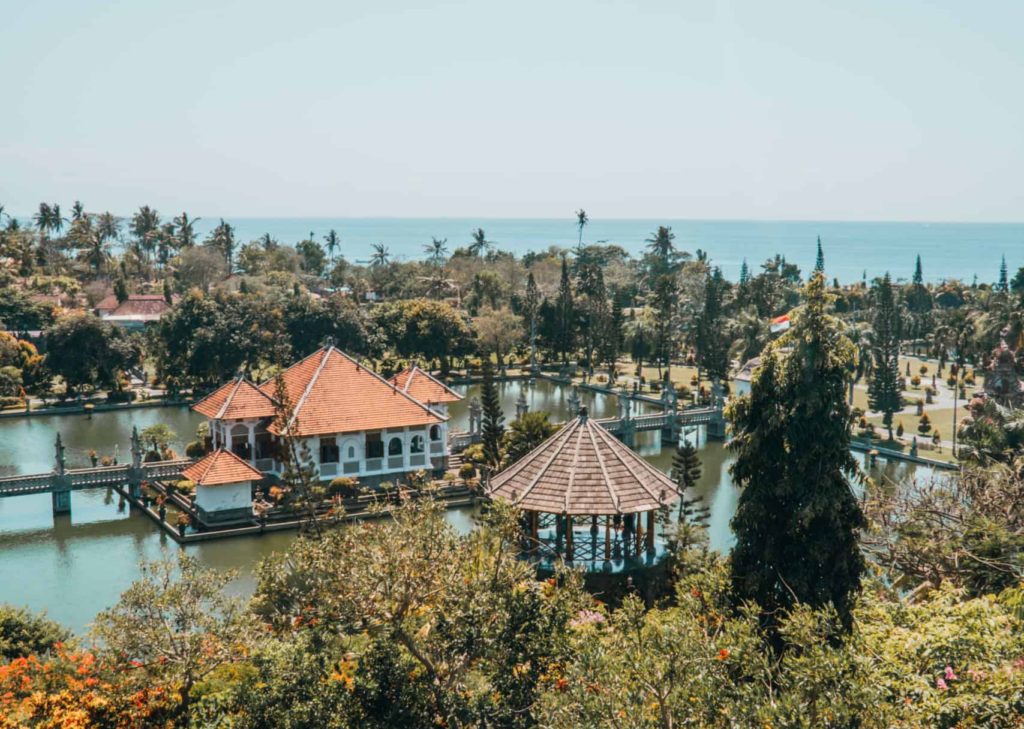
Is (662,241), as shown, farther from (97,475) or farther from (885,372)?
(97,475)

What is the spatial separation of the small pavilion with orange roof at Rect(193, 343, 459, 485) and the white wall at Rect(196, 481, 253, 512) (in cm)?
260

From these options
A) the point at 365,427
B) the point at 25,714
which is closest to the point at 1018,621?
the point at 25,714

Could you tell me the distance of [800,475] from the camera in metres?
15.3

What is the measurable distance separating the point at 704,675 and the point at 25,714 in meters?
8.85

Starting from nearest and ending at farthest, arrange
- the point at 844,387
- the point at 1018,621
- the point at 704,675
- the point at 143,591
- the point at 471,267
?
1. the point at 704,675
2. the point at 1018,621
3. the point at 143,591
4. the point at 844,387
5. the point at 471,267

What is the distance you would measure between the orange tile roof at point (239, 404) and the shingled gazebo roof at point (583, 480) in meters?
14.8

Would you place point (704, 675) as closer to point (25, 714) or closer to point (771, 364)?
point (771, 364)

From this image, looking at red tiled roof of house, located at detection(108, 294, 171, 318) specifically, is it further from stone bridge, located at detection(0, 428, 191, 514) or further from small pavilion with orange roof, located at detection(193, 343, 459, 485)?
stone bridge, located at detection(0, 428, 191, 514)

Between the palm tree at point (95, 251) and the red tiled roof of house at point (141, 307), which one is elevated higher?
the palm tree at point (95, 251)

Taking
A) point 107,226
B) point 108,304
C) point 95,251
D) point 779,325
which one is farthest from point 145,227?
point 779,325

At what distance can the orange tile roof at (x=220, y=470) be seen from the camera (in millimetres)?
29703

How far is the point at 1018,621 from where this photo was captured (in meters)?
11.8

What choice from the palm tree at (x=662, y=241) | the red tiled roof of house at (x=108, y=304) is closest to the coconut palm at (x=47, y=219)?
the red tiled roof of house at (x=108, y=304)

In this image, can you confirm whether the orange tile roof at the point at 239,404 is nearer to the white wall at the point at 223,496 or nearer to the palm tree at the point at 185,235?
the white wall at the point at 223,496
